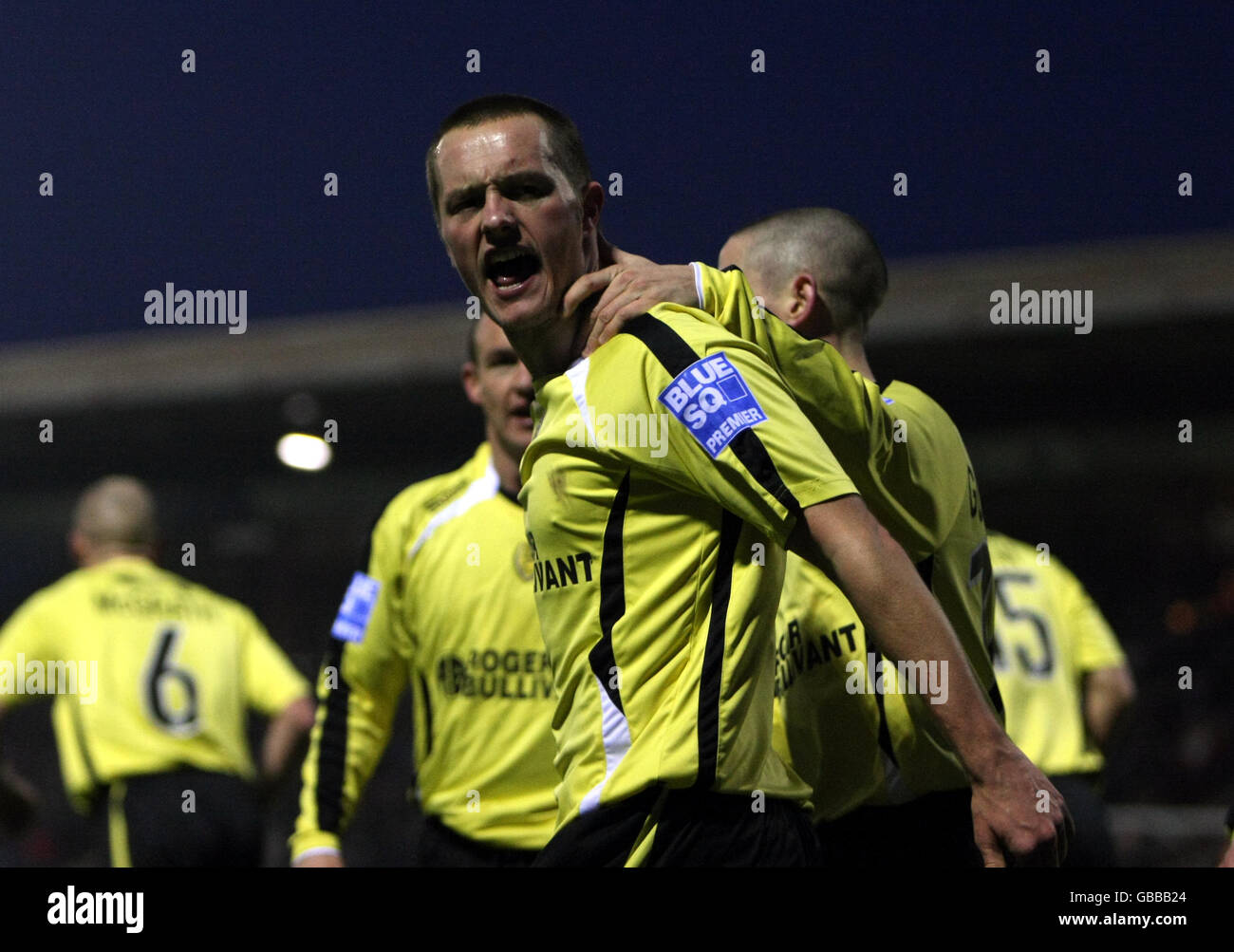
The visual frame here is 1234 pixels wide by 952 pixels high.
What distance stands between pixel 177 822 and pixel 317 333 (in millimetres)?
Result: 5701

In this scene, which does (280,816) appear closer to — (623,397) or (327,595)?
(327,595)

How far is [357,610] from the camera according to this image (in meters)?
4.16

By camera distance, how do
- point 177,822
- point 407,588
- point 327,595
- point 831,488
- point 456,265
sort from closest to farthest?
1. point 831,488
2. point 456,265
3. point 407,588
4. point 177,822
5. point 327,595

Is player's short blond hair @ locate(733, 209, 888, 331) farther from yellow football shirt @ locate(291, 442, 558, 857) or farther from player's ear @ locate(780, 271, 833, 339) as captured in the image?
yellow football shirt @ locate(291, 442, 558, 857)

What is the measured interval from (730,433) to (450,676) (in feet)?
6.85

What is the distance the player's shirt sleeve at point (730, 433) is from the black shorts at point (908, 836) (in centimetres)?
94

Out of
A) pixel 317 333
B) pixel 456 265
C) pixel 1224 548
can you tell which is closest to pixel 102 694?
pixel 456 265

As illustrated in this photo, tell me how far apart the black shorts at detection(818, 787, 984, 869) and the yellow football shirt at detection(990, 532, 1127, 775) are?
75.1 inches

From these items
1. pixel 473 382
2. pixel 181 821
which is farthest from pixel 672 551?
pixel 181 821

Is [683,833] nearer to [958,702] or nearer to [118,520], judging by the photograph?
[958,702]

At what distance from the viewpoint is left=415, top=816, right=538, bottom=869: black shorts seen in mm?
3818

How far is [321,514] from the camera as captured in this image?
1351 cm

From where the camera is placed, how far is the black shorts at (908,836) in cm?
283
